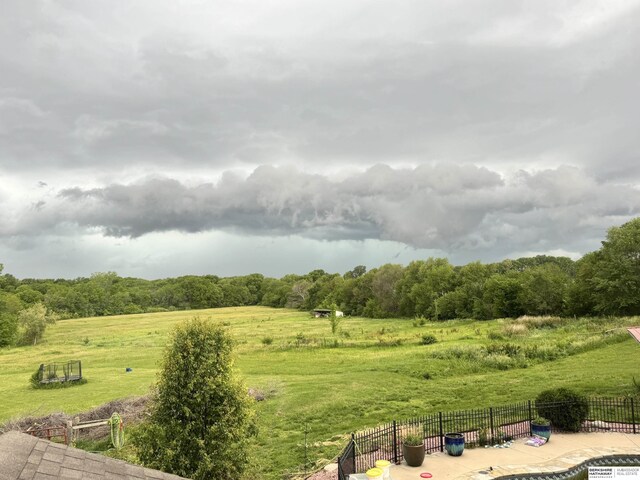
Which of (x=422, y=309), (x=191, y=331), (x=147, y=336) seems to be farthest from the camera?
(x=422, y=309)

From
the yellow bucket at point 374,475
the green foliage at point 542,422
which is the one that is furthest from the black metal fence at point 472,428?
the yellow bucket at point 374,475

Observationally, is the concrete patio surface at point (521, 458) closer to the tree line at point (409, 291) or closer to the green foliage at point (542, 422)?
the green foliage at point (542, 422)

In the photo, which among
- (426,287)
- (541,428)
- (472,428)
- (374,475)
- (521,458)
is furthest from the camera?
(426,287)

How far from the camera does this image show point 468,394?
3014 cm

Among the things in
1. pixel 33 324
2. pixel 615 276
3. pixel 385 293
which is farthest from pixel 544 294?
pixel 33 324

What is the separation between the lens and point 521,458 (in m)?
18.1

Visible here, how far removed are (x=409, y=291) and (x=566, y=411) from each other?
332ft

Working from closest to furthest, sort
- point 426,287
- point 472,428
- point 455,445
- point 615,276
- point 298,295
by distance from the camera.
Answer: point 455,445 < point 472,428 < point 615,276 < point 426,287 < point 298,295

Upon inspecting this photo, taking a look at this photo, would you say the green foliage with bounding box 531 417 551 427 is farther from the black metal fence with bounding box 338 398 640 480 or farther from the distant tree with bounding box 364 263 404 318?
the distant tree with bounding box 364 263 404 318

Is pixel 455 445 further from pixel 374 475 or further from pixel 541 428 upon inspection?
pixel 374 475

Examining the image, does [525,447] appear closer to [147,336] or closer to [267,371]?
[267,371]

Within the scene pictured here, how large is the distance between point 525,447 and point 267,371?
26.4m

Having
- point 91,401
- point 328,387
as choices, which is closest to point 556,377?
point 328,387

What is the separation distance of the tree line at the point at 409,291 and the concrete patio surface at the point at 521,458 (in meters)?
55.4
